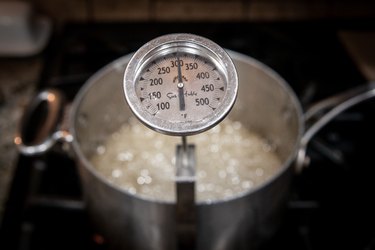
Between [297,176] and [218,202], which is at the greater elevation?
[218,202]

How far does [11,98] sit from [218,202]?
0.69 meters

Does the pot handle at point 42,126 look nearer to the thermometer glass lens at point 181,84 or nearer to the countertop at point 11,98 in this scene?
the countertop at point 11,98

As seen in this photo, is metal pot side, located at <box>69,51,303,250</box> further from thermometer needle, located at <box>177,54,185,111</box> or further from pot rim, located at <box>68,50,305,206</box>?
thermometer needle, located at <box>177,54,185,111</box>

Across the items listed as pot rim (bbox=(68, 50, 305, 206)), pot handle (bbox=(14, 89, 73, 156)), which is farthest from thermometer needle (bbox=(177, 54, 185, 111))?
pot handle (bbox=(14, 89, 73, 156))

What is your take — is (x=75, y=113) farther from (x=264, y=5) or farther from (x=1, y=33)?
(x=264, y=5)

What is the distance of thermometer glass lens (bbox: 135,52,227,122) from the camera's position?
55 cm

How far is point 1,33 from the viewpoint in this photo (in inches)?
49.5

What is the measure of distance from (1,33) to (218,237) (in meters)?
0.81

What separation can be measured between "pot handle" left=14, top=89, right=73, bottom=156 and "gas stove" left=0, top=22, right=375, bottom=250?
0.38 ft

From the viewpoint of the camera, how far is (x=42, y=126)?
896 mm

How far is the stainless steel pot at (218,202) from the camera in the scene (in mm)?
719

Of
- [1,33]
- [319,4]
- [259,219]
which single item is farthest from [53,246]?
[319,4]

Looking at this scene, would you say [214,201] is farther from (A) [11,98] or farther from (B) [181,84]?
(A) [11,98]

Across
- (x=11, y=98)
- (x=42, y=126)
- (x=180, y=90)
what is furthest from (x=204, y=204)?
(x=11, y=98)
